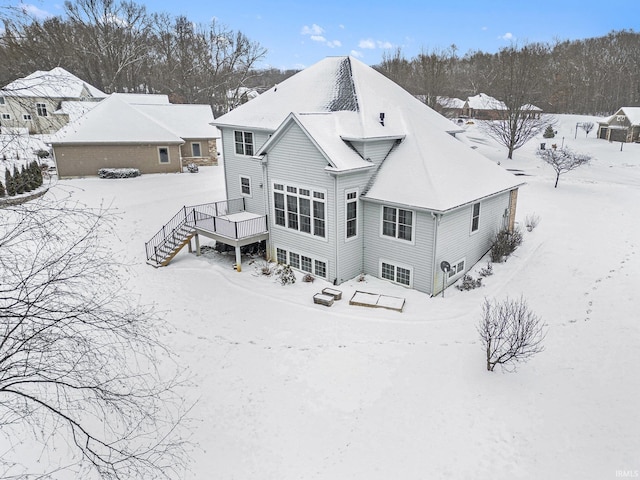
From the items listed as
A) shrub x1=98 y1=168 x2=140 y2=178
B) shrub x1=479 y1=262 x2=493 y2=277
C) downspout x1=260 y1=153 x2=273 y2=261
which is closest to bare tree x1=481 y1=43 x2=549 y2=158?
shrub x1=479 y1=262 x2=493 y2=277

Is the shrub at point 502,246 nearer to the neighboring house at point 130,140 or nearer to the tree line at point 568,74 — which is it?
the neighboring house at point 130,140

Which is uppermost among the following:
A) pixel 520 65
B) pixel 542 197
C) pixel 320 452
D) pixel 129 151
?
pixel 520 65

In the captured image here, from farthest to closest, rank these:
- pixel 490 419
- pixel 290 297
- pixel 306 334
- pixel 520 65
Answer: pixel 520 65, pixel 290 297, pixel 306 334, pixel 490 419

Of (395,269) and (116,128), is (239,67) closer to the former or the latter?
(116,128)

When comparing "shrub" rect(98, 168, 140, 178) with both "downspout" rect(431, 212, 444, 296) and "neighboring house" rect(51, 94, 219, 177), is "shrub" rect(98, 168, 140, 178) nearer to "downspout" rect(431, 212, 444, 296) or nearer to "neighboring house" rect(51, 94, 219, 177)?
"neighboring house" rect(51, 94, 219, 177)

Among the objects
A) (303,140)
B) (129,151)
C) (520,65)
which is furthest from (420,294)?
(520,65)

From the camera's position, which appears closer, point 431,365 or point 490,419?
point 490,419

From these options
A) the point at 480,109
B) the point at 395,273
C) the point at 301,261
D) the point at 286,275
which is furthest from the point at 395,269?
the point at 480,109

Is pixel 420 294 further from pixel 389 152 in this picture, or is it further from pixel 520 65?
pixel 520 65
